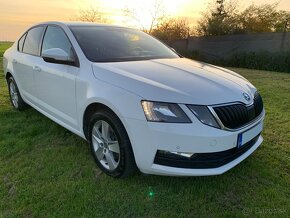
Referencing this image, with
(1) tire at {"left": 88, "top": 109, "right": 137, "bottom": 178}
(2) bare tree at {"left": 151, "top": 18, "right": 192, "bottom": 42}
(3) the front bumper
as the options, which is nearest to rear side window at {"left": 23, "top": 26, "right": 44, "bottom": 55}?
(1) tire at {"left": 88, "top": 109, "right": 137, "bottom": 178}

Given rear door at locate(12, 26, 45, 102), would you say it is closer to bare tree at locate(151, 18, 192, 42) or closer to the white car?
the white car

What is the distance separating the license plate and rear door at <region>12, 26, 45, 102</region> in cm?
288

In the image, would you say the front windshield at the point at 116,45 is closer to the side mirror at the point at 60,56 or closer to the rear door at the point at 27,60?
the side mirror at the point at 60,56

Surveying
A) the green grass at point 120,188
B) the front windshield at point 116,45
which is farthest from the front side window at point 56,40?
the green grass at point 120,188

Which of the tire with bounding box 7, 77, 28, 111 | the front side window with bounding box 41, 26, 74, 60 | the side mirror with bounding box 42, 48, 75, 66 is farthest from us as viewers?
the tire with bounding box 7, 77, 28, 111

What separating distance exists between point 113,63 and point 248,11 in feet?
58.9

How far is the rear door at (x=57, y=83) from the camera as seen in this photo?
3270 millimetres

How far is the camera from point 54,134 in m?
4.07

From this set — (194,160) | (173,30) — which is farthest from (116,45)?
(173,30)

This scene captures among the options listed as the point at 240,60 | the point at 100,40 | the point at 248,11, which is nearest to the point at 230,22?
the point at 248,11

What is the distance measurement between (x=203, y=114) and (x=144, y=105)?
0.50 metres

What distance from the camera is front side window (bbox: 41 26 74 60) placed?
341 cm

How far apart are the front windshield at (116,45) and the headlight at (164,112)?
3.33ft

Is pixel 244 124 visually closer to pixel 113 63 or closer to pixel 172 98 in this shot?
pixel 172 98
